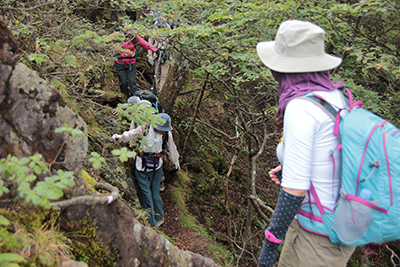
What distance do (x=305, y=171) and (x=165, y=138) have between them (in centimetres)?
387

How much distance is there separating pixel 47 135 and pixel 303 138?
1.80 metres

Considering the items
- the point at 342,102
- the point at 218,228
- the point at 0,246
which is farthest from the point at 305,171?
the point at 218,228

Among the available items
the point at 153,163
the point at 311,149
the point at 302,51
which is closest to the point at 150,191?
the point at 153,163

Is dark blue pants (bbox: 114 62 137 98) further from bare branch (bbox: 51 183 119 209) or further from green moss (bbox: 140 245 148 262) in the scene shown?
green moss (bbox: 140 245 148 262)

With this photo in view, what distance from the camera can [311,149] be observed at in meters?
1.61

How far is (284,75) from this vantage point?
1843 millimetres

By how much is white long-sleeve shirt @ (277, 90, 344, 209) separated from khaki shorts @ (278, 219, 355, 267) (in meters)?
0.30

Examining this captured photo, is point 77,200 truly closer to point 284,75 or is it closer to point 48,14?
point 284,75

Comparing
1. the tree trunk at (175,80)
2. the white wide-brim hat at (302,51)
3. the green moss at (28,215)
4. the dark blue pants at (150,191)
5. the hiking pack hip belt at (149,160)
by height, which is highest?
the white wide-brim hat at (302,51)

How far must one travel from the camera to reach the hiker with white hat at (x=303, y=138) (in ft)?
5.32

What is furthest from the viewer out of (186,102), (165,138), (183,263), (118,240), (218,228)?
(186,102)

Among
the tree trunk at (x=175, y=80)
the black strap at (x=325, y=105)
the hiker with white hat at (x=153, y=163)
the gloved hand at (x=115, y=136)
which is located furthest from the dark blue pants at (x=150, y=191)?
the black strap at (x=325, y=105)

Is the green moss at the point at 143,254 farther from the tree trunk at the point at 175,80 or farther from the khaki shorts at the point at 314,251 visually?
the tree trunk at the point at 175,80

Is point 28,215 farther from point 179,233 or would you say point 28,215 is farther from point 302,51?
point 179,233
